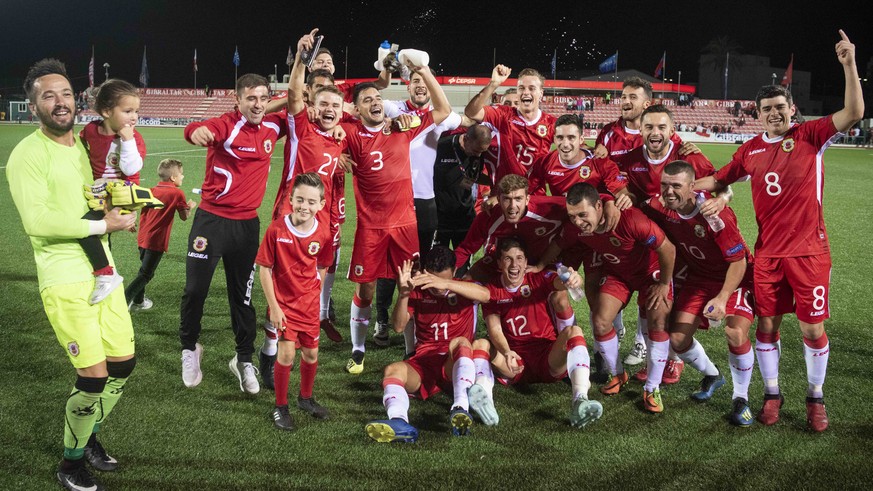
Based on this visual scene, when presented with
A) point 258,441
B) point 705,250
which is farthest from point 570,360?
point 258,441

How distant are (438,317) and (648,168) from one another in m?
2.27

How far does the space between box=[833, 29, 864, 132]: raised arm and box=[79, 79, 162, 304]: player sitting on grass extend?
15.1 feet

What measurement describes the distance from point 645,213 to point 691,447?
1.97m

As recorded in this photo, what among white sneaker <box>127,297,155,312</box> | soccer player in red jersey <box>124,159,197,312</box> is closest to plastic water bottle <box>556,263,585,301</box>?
soccer player in red jersey <box>124,159,197,312</box>

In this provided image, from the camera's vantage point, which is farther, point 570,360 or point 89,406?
point 570,360

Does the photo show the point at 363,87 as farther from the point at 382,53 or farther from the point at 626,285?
the point at 626,285

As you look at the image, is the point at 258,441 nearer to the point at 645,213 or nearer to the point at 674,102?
the point at 645,213

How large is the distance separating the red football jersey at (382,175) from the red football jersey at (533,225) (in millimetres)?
740

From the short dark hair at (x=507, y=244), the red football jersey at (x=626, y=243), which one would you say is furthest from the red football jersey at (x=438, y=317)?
the red football jersey at (x=626, y=243)

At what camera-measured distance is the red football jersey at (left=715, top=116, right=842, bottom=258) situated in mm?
5020

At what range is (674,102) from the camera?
6419 cm

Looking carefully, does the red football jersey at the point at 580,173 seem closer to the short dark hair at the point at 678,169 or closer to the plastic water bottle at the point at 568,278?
the short dark hair at the point at 678,169

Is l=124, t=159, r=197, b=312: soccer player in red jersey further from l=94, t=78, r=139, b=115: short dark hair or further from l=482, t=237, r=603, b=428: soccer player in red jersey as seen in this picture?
l=482, t=237, r=603, b=428: soccer player in red jersey

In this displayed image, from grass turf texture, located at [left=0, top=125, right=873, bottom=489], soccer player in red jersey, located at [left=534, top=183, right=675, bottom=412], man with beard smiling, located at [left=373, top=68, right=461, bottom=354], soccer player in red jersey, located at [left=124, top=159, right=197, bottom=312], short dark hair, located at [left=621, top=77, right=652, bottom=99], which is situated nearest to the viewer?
grass turf texture, located at [left=0, top=125, right=873, bottom=489]
